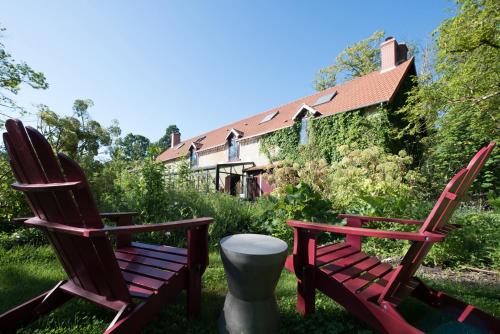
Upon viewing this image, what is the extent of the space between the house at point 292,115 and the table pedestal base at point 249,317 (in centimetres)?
712

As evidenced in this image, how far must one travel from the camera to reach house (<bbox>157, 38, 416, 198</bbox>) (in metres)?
13.7

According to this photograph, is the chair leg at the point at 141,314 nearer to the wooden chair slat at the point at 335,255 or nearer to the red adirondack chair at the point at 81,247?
the red adirondack chair at the point at 81,247

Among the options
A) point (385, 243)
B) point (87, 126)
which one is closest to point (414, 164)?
point (385, 243)

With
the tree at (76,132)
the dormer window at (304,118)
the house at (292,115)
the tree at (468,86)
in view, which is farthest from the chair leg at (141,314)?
the dormer window at (304,118)

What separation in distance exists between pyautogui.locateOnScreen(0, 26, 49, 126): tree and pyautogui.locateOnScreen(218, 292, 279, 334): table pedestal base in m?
9.60

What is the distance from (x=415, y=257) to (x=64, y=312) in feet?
8.64

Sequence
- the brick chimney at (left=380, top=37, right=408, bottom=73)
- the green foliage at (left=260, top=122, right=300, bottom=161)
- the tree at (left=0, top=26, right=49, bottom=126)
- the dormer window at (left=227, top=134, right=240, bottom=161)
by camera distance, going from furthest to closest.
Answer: the dormer window at (left=227, top=134, right=240, bottom=161) < the green foliage at (left=260, top=122, right=300, bottom=161) < the brick chimney at (left=380, top=37, right=408, bottom=73) < the tree at (left=0, top=26, right=49, bottom=126)

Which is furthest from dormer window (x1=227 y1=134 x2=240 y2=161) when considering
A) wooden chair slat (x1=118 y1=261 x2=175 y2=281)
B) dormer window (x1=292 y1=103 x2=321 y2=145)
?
wooden chair slat (x1=118 y1=261 x2=175 y2=281)

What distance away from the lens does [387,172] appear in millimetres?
6773

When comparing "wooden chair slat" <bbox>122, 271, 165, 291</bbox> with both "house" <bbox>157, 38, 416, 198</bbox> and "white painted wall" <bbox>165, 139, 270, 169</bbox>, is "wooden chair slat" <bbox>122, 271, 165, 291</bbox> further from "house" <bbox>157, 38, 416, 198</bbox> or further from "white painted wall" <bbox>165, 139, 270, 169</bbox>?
"white painted wall" <bbox>165, 139, 270, 169</bbox>

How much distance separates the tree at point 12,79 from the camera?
845cm

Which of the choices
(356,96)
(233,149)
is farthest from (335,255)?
(233,149)

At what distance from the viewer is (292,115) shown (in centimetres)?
1831

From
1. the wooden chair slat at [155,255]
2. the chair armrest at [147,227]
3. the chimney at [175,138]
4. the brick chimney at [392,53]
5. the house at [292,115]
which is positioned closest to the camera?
the chair armrest at [147,227]
